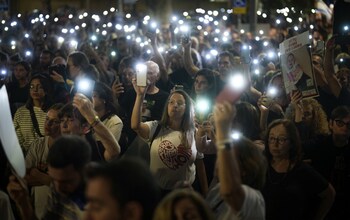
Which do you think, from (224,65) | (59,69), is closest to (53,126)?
(59,69)

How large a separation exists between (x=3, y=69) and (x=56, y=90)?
1.73m

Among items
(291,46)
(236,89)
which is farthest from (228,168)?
(291,46)

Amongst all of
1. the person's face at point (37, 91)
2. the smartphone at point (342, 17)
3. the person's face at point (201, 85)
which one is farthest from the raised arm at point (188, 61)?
the person's face at point (37, 91)

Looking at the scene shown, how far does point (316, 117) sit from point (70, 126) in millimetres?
2839

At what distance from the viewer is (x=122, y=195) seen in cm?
317

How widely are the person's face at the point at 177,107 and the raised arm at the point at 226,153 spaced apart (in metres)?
2.62

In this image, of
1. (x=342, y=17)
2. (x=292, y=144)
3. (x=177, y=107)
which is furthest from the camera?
(x=342, y=17)

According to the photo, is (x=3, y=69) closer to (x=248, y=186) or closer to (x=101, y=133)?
(x=101, y=133)

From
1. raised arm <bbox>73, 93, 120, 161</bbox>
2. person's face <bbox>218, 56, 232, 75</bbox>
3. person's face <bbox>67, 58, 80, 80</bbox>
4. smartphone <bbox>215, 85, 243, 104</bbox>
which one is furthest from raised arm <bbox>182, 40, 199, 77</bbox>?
smartphone <bbox>215, 85, 243, 104</bbox>

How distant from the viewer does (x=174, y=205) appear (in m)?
3.45

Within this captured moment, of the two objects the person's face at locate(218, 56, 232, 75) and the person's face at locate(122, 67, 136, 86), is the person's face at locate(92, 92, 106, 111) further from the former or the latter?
the person's face at locate(218, 56, 232, 75)

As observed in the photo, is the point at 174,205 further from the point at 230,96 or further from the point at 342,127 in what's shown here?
the point at 342,127

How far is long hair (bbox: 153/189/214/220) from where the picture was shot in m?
3.35

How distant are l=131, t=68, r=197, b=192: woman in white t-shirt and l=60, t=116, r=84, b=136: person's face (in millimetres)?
807
